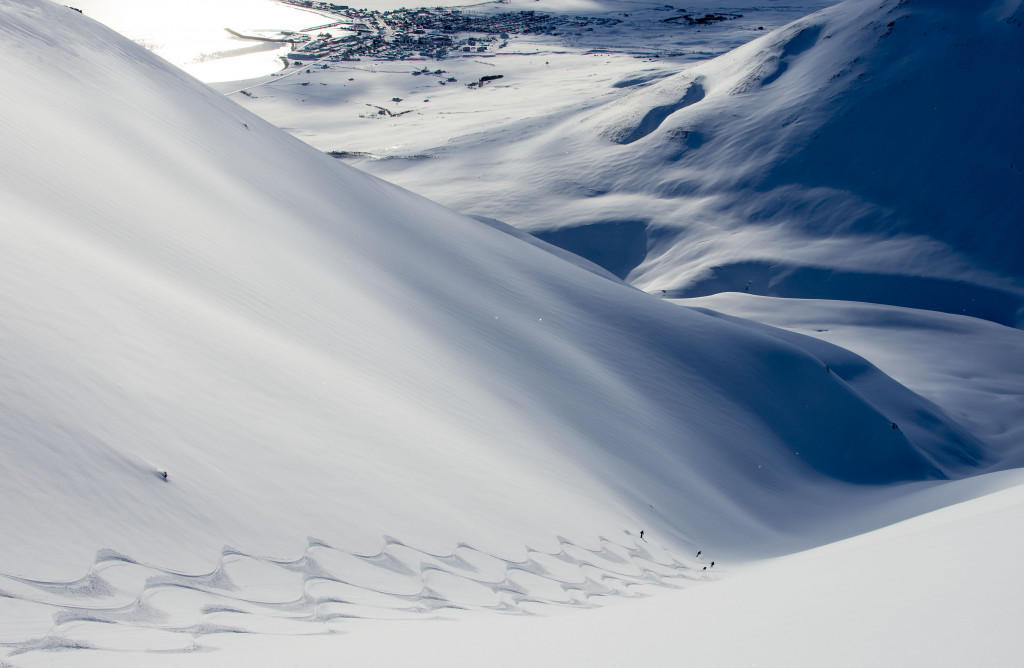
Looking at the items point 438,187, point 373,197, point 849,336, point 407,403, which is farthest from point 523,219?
point 407,403

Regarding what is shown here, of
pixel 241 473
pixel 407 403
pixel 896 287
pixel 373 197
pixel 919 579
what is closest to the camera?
pixel 919 579

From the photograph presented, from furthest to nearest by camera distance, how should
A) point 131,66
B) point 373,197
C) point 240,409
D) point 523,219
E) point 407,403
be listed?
point 523,219 → point 373,197 → point 131,66 → point 407,403 → point 240,409

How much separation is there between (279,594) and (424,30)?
46.3 meters

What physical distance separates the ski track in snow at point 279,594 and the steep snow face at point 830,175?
13.3m

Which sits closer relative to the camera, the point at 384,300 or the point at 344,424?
the point at 344,424

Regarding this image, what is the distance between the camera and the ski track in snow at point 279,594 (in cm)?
231

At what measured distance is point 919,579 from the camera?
232cm

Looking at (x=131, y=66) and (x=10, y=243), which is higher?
(x=131, y=66)

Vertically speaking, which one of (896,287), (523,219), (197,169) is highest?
(523,219)

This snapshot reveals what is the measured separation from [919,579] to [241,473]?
8.27ft

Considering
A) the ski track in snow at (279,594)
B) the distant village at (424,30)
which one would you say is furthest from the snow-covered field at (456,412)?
the distant village at (424,30)

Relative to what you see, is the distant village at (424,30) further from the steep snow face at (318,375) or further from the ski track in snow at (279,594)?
the ski track in snow at (279,594)

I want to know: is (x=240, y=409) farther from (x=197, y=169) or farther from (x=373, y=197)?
(x=373, y=197)

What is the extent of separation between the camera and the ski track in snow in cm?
231
